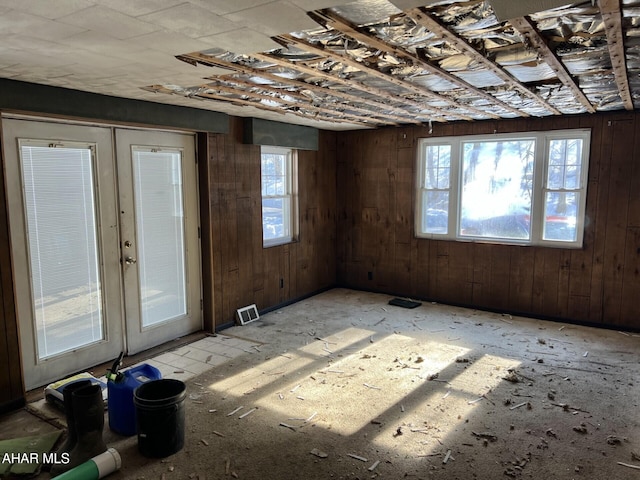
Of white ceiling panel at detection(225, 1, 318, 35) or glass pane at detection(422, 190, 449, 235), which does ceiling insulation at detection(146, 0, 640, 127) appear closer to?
white ceiling panel at detection(225, 1, 318, 35)

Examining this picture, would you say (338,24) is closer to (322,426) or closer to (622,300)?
(322,426)

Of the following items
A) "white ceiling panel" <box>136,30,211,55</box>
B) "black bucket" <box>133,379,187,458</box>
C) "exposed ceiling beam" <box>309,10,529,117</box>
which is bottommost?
"black bucket" <box>133,379,187,458</box>

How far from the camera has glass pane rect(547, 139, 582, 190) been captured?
5.66 metres

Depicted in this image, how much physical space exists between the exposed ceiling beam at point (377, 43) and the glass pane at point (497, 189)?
2.34 m

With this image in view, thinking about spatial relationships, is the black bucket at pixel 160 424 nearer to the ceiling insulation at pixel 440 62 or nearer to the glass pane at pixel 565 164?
the ceiling insulation at pixel 440 62

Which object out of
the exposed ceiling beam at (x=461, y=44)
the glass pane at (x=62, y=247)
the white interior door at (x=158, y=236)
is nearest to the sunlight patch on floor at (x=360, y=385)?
the white interior door at (x=158, y=236)

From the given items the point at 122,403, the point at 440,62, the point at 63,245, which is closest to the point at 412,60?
the point at 440,62

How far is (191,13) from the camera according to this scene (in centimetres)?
210

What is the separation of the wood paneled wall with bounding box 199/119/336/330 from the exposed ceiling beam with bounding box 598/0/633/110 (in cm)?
384

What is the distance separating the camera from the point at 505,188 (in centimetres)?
613

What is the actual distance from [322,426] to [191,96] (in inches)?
120

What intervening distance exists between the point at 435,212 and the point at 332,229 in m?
1.71

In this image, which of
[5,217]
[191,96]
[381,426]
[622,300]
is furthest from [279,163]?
[622,300]

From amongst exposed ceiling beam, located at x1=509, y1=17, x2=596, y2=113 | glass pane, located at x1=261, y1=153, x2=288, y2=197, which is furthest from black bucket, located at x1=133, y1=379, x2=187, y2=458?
glass pane, located at x1=261, y1=153, x2=288, y2=197
